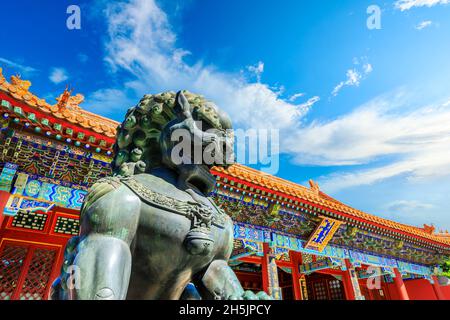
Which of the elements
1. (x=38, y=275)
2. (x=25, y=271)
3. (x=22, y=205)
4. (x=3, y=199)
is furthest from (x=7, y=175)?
(x=38, y=275)

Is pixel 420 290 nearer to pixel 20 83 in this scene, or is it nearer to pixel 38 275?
pixel 38 275

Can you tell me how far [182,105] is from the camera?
141 cm

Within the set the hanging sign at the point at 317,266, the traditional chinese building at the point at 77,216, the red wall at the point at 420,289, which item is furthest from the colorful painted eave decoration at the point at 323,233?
the red wall at the point at 420,289

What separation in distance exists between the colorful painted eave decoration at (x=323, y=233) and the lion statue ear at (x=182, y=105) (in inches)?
237

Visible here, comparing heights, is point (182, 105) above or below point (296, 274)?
below

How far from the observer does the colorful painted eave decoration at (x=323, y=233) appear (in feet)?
22.2

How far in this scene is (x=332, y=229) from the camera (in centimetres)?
694

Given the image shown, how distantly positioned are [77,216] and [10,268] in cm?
132

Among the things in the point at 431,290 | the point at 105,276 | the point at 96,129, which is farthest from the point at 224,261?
the point at 431,290

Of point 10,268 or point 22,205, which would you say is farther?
point 10,268

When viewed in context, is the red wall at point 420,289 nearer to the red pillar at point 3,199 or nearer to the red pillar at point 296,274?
the red pillar at point 296,274
